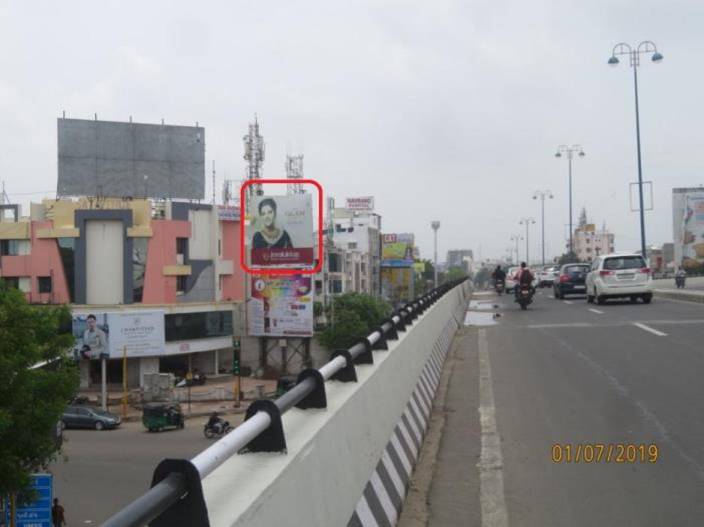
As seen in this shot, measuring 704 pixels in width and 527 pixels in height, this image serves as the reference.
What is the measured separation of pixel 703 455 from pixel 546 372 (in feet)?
16.2

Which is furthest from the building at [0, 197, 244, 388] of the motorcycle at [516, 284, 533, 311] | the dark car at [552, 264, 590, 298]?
the motorcycle at [516, 284, 533, 311]

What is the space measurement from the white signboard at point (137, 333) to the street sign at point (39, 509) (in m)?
31.9

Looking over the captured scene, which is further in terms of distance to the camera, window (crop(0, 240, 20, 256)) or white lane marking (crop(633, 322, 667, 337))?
window (crop(0, 240, 20, 256))

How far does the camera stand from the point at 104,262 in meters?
52.8

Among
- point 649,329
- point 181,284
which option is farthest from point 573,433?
point 181,284

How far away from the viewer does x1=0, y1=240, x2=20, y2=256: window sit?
180 ft

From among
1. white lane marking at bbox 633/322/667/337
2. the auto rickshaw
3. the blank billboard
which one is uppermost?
the blank billboard

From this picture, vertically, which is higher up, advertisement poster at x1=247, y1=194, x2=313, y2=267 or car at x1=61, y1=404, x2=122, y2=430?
advertisement poster at x1=247, y1=194, x2=313, y2=267

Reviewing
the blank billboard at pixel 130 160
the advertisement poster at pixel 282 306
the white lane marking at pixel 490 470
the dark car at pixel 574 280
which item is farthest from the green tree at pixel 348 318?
the white lane marking at pixel 490 470

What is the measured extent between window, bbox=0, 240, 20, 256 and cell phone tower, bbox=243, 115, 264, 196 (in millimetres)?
24369

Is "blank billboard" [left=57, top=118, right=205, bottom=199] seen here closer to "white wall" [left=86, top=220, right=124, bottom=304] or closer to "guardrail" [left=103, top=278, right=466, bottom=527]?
"white wall" [left=86, top=220, right=124, bottom=304]
